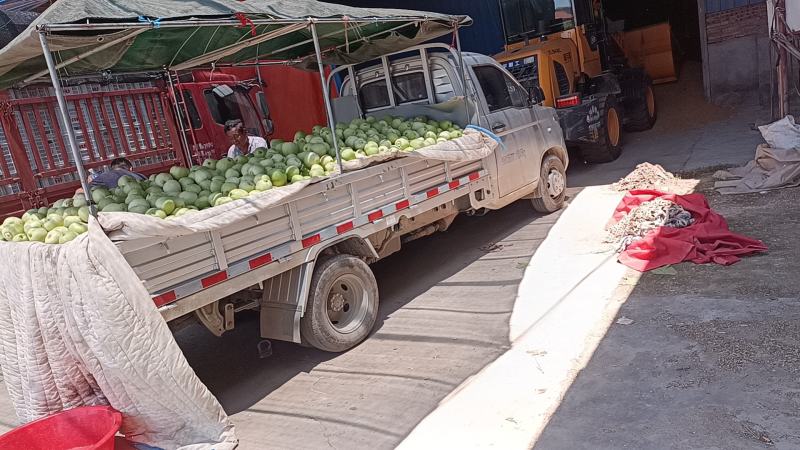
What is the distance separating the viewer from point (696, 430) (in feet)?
9.55

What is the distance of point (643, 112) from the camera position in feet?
39.2

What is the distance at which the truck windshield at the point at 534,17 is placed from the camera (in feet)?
34.1

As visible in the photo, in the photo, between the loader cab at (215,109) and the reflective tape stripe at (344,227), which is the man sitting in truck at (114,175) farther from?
the reflective tape stripe at (344,227)

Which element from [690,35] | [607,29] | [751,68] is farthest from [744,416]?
[690,35]

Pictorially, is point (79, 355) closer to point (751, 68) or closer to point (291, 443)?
point (291, 443)

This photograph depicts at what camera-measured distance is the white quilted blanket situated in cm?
316

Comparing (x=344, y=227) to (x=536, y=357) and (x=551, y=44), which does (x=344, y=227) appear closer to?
(x=536, y=357)

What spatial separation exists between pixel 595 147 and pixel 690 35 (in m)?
8.99

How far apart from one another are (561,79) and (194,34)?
7.02 meters

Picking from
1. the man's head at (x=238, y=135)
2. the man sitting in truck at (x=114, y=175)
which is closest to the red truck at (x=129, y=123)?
the man sitting in truck at (x=114, y=175)

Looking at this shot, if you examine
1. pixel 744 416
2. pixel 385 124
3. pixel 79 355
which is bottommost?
pixel 744 416

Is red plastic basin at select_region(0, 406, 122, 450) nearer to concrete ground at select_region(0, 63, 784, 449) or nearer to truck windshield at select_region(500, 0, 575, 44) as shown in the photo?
concrete ground at select_region(0, 63, 784, 449)

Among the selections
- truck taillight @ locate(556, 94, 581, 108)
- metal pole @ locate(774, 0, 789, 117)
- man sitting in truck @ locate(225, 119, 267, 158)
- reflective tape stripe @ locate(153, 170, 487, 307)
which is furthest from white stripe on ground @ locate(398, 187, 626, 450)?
metal pole @ locate(774, 0, 789, 117)

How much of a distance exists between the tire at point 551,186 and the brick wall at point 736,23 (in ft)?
25.3
